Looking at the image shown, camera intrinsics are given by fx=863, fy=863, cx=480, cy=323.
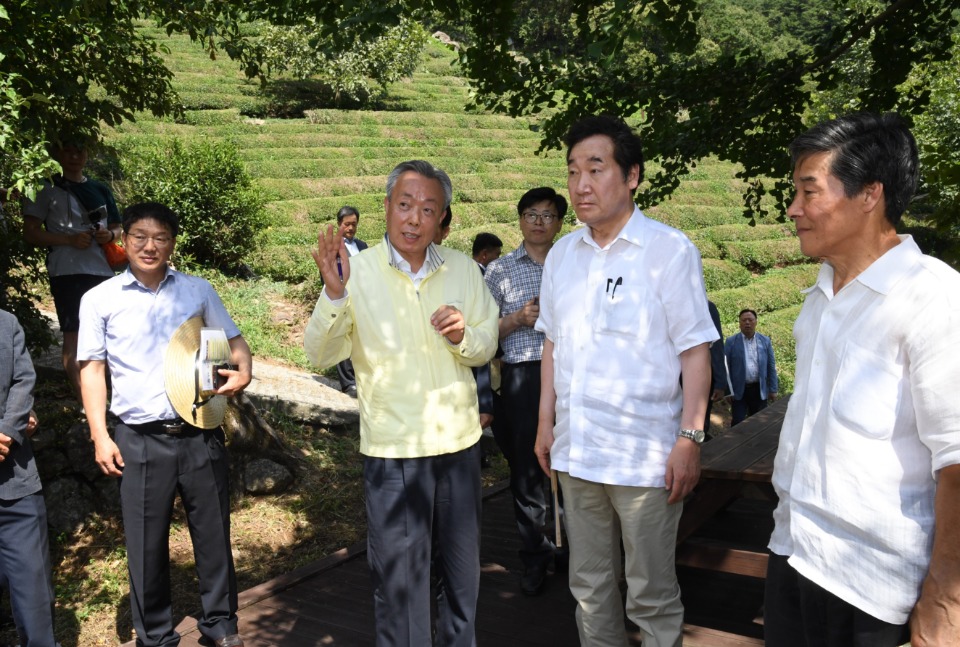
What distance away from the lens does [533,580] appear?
4.06m

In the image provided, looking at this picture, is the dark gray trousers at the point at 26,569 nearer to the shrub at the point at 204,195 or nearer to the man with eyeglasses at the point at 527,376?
the man with eyeglasses at the point at 527,376

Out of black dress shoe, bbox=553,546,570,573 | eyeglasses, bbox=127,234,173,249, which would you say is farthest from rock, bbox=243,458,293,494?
eyeglasses, bbox=127,234,173,249

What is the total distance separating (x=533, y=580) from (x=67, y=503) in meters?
2.94

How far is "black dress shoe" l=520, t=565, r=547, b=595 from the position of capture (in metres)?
4.04

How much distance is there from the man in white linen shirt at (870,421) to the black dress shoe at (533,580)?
6.89 ft

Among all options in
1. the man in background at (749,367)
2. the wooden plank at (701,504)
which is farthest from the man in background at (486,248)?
the man in background at (749,367)

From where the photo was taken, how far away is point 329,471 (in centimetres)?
635

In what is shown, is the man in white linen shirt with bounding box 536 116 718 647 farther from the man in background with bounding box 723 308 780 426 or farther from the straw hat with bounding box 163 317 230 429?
the man in background with bounding box 723 308 780 426

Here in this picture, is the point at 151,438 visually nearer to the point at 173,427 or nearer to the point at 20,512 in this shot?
the point at 173,427

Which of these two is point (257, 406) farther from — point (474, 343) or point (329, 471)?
point (474, 343)

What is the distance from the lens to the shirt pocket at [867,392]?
1771 millimetres

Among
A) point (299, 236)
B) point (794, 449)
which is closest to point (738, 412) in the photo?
point (794, 449)

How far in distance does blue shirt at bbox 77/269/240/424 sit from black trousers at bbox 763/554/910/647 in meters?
2.36

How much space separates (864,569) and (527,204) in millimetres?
2579
